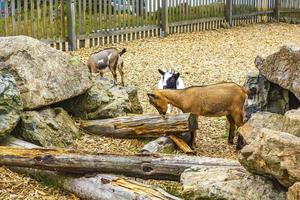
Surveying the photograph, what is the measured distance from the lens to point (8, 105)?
6441 mm

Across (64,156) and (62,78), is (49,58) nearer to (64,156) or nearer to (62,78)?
(62,78)

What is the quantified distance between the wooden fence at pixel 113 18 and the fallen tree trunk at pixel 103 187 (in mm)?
7864

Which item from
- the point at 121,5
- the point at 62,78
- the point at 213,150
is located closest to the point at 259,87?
the point at 213,150

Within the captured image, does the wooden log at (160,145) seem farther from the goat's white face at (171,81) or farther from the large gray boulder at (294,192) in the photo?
the large gray boulder at (294,192)

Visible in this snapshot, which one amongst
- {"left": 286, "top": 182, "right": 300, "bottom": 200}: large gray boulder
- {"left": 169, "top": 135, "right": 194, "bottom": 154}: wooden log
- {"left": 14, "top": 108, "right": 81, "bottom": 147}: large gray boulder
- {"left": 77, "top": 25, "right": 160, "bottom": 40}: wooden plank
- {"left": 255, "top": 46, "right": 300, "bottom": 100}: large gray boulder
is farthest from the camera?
{"left": 77, "top": 25, "right": 160, "bottom": 40}: wooden plank

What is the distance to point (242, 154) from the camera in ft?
15.7

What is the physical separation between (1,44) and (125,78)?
4.71 m

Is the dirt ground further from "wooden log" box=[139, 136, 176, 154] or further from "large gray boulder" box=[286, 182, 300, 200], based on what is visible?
"large gray boulder" box=[286, 182, 300, 200]

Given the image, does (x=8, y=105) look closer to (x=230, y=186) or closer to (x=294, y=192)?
(x=230, y=186)

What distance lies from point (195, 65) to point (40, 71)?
647cm

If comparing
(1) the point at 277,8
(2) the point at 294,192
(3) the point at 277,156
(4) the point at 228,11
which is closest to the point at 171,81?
(3) the point at 277,156

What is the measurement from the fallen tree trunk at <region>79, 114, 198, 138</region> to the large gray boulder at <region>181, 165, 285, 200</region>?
2240 mm

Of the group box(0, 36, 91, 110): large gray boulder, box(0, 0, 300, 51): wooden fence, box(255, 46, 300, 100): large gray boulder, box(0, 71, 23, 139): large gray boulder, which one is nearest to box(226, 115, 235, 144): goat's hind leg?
box(255, 46, 300, 100): large gray boulder

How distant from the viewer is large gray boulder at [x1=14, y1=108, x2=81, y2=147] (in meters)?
6.68
